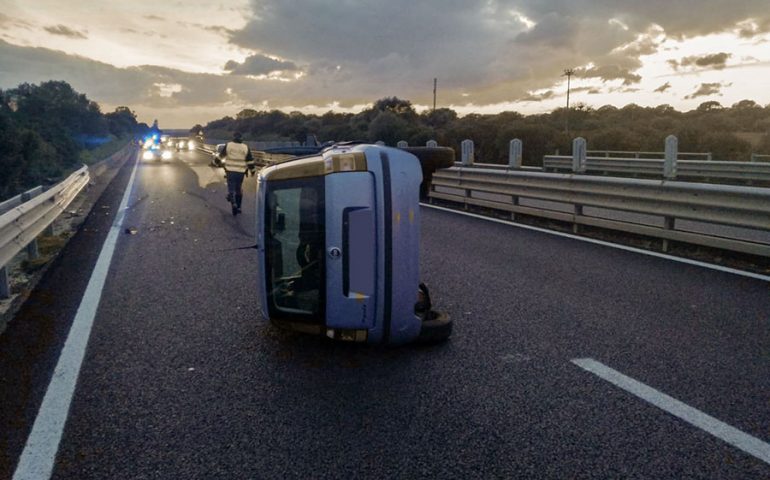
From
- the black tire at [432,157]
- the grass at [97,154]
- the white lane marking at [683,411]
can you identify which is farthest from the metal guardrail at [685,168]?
the grass at [97,154]

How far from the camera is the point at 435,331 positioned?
4754mm

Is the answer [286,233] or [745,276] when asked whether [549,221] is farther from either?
[286,233]

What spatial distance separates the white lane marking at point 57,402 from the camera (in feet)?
10.1

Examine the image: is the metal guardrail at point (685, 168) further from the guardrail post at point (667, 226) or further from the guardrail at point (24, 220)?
the guardrail at point (24, 220)

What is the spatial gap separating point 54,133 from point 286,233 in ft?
326

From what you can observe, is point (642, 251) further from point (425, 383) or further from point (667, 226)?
point (425, 383)

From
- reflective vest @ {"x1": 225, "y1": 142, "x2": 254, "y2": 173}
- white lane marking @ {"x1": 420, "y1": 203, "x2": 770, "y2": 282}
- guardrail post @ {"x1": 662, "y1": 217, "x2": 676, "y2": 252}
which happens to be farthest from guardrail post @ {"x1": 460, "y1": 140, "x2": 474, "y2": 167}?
guardrail post @ {"x1": 662, "y1": 217, "x2": 676, "y2": 252}

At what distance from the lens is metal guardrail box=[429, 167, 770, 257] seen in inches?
298

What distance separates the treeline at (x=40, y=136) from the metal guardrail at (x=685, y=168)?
21970mm

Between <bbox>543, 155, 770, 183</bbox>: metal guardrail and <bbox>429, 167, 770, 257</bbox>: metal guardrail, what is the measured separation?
9.90 m

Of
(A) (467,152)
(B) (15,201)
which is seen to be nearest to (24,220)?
(B) (15,201)

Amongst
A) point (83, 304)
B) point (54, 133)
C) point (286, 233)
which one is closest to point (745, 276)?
point (286, 233)

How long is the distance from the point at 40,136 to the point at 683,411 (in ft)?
260

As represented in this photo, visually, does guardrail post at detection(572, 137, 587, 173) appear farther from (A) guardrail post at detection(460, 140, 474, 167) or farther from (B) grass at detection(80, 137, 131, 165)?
(B) grass at detection(80, 137, 131, 165)
